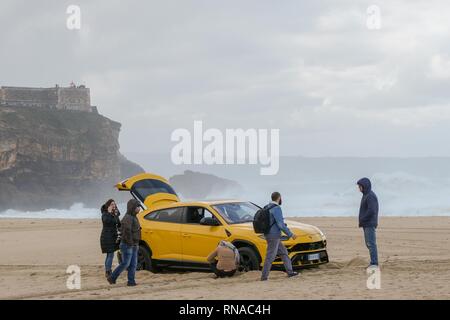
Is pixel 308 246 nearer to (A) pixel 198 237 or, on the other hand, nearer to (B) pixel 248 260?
(B) pixel 248 260

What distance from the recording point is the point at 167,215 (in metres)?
15.3

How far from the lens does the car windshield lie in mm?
14625

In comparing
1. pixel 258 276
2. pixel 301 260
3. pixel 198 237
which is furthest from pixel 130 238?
pixel 301 260

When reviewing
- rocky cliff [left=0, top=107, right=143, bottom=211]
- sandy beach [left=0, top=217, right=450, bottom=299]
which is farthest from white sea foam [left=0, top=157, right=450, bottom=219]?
sandy beach [left=0, top=217, right=450, bottom=299]

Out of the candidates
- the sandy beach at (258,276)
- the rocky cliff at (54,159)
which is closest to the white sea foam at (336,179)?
the rocky cliff at (54,159)

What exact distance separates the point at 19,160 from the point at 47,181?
6.12 m

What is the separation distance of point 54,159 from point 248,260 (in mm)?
95853

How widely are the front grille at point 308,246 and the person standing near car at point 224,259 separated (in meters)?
1.17

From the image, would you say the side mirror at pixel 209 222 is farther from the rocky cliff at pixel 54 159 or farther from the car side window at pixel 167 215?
the rocky cliff at pixel 54 159

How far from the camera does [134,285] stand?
43.7 ft

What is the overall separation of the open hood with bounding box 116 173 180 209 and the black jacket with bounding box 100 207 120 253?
1878 mm
